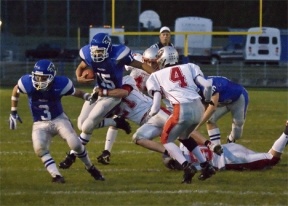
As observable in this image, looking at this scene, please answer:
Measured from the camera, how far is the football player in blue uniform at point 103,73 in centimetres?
916

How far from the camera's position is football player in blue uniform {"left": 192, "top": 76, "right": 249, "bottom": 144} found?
30.6 ft

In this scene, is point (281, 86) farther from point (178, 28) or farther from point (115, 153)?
point (115, 153)

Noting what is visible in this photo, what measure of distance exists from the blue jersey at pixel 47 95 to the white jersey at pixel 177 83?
0.83m

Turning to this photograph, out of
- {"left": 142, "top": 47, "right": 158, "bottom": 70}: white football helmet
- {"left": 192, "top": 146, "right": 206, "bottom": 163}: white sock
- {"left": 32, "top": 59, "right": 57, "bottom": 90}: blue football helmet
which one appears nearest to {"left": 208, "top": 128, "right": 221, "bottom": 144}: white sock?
{"left": 142, "top": 47, "right": 158, "bottom": 70}: white football helmet

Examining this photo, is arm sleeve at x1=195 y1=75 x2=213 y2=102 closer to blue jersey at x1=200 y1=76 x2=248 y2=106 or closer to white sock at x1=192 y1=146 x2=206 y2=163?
white sock at x1=192 y1=146 x2=206 y2=163

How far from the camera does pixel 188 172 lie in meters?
8.16

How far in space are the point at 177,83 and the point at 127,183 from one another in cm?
104

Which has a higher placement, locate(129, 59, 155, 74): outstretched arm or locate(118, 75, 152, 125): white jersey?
locate(129, 59, 155, 74): outstretched arm

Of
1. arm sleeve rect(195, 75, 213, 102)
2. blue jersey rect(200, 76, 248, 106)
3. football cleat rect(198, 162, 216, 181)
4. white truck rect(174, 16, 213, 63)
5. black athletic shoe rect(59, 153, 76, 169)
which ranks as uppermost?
arm sleeve rect(195, 75, 213, 102)

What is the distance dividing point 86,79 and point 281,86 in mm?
18282

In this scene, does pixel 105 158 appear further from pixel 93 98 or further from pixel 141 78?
pixel 93 98

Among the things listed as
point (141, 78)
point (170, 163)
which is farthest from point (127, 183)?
point (141, 78)

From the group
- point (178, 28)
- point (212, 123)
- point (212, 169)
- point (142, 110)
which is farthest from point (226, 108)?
point (178, 28)

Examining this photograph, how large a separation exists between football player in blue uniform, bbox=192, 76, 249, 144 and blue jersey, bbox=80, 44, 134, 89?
92 centimetres
